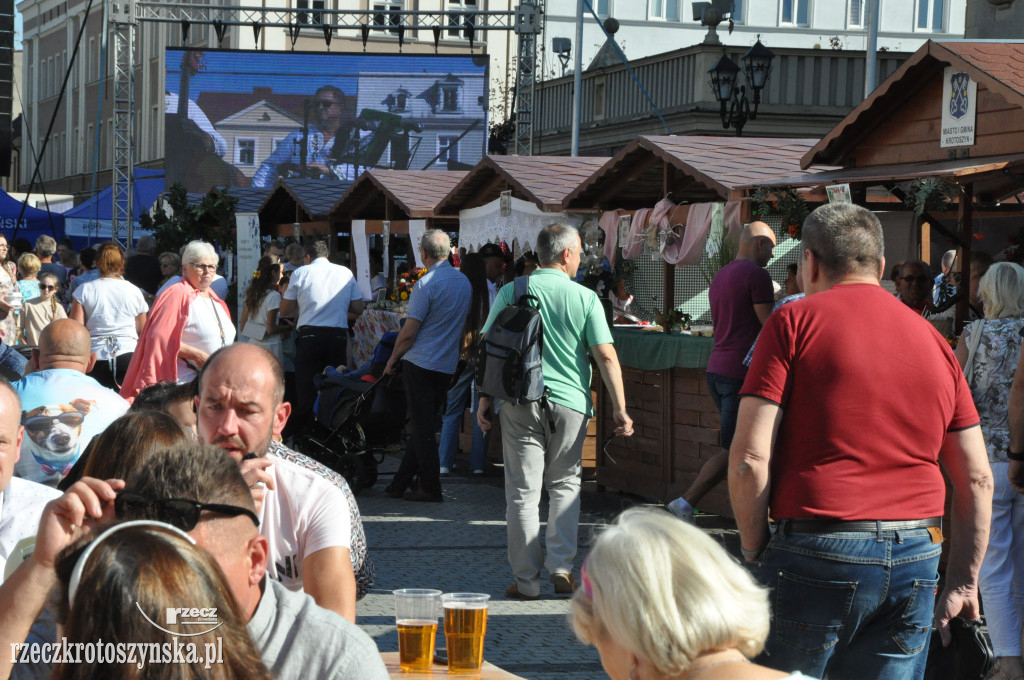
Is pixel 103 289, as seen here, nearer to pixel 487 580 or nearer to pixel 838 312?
pixel 487 580

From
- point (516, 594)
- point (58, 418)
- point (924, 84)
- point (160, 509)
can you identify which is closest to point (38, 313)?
point (516, 594)

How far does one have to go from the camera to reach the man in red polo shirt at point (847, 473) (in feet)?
11.1

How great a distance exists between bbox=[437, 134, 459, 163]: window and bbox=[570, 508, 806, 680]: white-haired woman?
26.1m

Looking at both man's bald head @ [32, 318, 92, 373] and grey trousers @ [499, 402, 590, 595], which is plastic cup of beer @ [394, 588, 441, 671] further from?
grey trousers @ [499, 402, 590, 595]

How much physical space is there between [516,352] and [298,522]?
3428 mm

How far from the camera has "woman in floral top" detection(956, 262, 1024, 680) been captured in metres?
5.35

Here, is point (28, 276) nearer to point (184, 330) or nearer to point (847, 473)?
point (184, 330)

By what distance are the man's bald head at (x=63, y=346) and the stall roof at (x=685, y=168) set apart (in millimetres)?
5061

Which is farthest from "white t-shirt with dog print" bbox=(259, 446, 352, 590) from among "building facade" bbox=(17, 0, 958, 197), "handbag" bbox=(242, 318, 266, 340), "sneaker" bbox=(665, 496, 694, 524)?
"building facade" bbox=(17, 0, 958, 197)

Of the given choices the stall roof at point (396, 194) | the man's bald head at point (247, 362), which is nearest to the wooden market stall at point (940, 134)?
the man's bald head at point (247, 362)

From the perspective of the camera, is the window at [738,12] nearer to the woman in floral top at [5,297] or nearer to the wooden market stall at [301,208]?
→ the wooden market stall at [301,208]

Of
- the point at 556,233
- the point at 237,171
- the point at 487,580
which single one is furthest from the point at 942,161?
the point at 237,171

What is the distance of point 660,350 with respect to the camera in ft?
31.0

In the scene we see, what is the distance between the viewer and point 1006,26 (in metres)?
17.0
